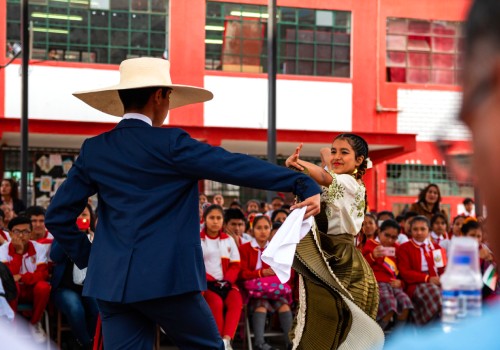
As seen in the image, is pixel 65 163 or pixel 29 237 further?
pixel 65 163

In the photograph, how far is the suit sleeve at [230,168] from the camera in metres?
3.83

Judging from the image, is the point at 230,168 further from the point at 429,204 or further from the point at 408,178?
the point at 408,178

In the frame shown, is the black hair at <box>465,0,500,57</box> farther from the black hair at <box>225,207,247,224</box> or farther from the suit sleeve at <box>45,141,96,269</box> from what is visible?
the black hair at <box>225,207,247,224</box>

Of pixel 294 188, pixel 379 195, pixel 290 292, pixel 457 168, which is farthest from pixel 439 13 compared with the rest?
pixel 457 168

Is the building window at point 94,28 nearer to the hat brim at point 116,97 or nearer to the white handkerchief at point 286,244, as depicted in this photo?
the hat brim at point 116,97

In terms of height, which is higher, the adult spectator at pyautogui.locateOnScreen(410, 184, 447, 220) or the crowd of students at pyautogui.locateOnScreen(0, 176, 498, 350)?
the adult spectator at pyautogui.locateOnScreen(410, 184, 447, 220)

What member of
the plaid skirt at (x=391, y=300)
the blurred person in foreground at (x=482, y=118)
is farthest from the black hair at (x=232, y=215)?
the blurred person in foreground at (x=482, y=118)

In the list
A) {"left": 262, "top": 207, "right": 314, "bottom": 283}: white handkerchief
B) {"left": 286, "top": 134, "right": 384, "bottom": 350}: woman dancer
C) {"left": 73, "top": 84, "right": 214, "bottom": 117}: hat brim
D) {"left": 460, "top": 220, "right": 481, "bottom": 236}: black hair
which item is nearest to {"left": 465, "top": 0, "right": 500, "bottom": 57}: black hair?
{"left": 262, "top": 207, "right": 314, "bottom": 283}: white handkerchief

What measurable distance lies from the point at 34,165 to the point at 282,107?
562 centimetres

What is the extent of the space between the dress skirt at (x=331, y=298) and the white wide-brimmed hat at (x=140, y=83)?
115cm

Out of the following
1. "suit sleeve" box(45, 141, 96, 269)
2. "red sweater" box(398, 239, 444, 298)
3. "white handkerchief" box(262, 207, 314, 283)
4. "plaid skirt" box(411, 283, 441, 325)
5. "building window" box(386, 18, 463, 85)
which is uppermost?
"building window" box(386, 18, 463, 85)

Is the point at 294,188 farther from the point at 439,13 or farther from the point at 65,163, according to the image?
the point at 439,13

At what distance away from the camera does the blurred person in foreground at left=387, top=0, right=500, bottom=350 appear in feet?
2.90

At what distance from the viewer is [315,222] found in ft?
17.6
